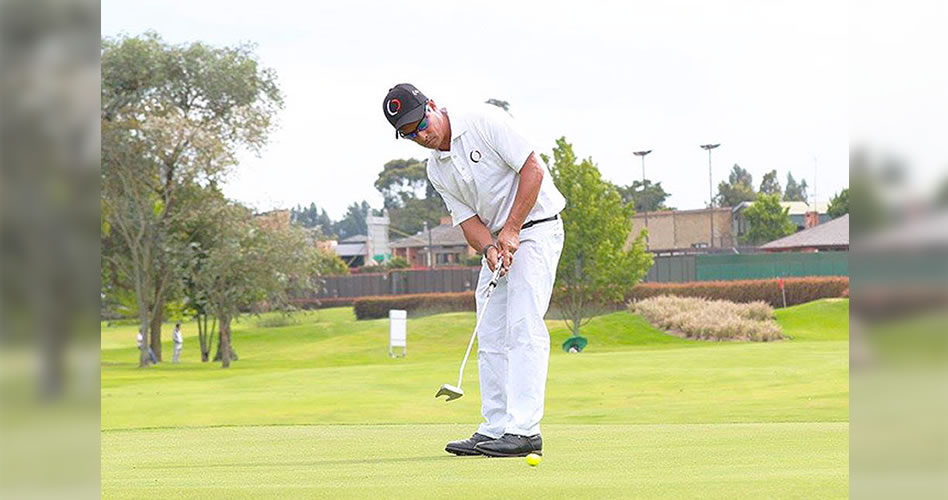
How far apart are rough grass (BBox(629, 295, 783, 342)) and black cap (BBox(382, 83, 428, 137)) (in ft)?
145

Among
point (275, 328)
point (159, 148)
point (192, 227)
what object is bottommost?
point (275, 328)

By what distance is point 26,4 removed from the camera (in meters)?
1.52

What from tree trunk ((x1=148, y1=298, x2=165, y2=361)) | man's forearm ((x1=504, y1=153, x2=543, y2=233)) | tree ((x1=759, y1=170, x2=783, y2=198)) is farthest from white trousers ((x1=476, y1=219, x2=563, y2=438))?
tree ((x1=759, y1=170, x2=783, y2=198))

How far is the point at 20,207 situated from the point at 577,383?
74.8ft

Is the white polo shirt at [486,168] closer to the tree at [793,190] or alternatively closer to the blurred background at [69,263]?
the blurred background at [69,263]

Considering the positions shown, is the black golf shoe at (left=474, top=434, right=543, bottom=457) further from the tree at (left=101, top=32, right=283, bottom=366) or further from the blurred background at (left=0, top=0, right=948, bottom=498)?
the tree at (left=101, top=32, right=283, bottom=366)

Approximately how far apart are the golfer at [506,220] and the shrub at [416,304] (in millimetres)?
60168

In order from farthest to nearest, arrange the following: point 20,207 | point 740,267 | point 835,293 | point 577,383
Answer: point 740,267 → point 835,293 → point 577,383 → point 20,207

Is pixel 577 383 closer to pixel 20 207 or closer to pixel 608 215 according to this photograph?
pixel 20 207

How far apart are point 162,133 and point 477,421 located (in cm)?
3820

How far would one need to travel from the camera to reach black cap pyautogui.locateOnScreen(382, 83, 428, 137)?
6.82 meters

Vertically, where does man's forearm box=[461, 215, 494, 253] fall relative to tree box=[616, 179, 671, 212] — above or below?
below

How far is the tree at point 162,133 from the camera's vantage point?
5191 cm

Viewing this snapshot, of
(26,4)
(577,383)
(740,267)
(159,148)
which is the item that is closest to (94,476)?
→ (26,4)
